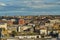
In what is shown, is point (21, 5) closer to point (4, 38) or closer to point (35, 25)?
point (35, 25)

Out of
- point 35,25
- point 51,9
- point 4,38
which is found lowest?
point 4,38

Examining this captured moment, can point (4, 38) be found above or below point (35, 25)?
below

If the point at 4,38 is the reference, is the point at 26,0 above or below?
above

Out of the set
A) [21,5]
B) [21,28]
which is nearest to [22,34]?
[21,28]

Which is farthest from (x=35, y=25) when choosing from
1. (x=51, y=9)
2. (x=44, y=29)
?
(x=51, y=9)

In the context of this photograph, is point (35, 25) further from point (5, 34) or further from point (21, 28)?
point (5, 34)
